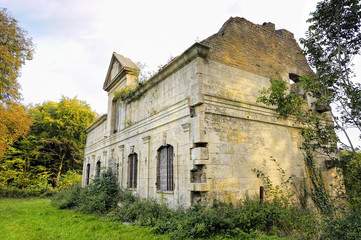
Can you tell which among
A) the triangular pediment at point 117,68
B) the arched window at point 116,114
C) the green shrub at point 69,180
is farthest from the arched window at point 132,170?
the green shrub at point 69,180

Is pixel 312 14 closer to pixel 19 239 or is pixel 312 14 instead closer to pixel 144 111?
pixel 144 111

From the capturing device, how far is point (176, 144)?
8492 mm

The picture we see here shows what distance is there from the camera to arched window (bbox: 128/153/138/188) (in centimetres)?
1151

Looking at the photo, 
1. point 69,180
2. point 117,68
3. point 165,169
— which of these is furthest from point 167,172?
point 69,180

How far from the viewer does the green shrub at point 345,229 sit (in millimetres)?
4446

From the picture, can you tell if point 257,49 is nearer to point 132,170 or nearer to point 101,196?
point 132,170

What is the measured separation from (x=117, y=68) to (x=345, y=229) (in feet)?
47.4

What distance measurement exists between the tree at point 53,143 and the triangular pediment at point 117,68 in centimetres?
1128

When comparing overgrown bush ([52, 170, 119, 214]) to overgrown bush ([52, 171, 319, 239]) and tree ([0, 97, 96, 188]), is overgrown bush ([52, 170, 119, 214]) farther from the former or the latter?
tree ([0, 97, 96, 188])

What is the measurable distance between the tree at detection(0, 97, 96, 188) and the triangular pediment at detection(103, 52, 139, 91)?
11279 millimetres

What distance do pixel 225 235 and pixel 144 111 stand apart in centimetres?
697

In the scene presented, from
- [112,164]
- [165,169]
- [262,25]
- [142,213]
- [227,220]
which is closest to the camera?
[227,220]

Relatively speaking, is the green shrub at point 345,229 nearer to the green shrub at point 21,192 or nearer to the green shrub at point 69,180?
the green shrub at point 69,180

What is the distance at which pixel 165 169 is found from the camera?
9094mm
